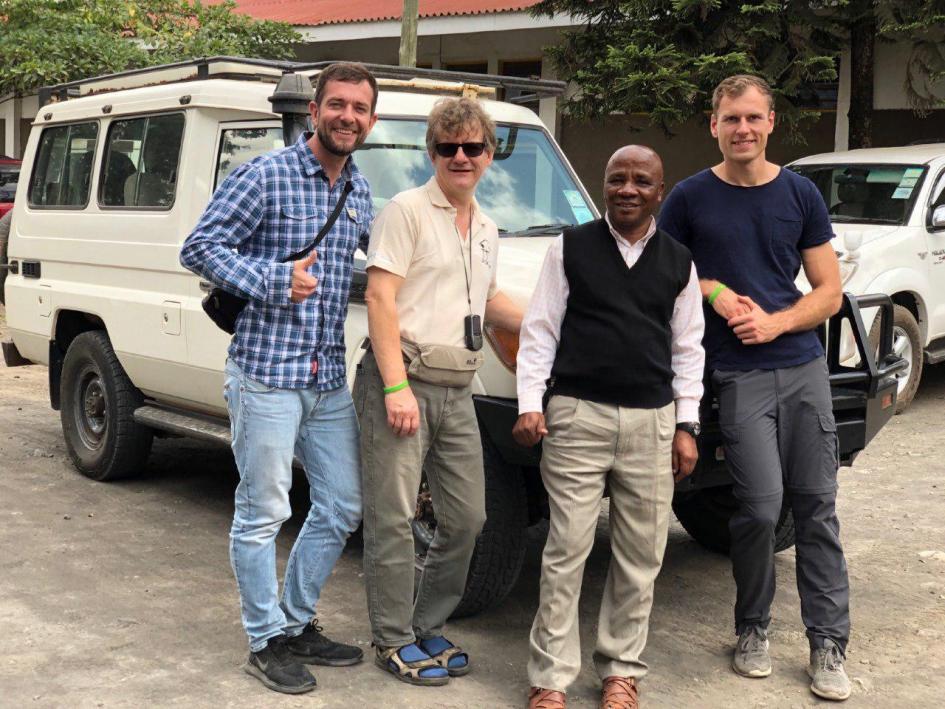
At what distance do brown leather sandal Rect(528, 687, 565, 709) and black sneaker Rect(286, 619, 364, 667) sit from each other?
706 mm

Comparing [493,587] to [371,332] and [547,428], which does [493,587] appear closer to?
[547,428]

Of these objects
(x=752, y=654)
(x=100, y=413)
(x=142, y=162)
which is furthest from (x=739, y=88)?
(x=100, y=413)

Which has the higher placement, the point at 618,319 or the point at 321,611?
the point at 618,319

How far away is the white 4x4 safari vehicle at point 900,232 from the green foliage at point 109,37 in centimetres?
878

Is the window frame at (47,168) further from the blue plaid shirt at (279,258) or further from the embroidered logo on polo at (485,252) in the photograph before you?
the embroidered logo on polo at (485,252)

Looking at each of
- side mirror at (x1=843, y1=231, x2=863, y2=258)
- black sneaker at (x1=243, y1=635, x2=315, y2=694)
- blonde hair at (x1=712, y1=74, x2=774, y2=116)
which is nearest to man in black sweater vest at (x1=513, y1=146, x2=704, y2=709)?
blonde hair at (x1=712, y1=74, x2=774, y2=116)

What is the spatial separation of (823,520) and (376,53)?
47.2 ft

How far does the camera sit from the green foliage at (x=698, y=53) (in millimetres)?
11344

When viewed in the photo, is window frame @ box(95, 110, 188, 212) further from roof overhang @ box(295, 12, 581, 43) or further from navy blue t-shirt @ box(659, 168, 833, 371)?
roof overhang @ box(295, 12, 581, 43)

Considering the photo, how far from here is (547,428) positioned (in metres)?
4.17

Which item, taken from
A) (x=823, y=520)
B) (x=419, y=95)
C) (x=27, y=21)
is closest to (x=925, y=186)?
(x=419, y=95)

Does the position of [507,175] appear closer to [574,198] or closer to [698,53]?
Result: [574,198]

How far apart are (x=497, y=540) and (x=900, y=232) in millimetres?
5461

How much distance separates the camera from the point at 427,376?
4152 mm
